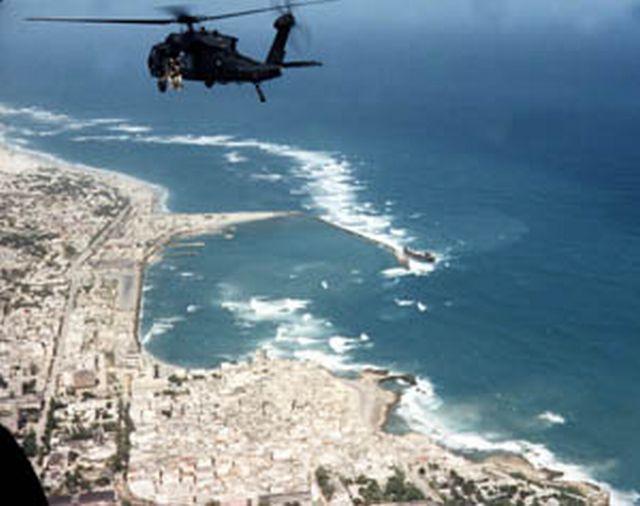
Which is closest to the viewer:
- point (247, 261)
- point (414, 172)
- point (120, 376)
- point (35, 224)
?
point (120, 376)

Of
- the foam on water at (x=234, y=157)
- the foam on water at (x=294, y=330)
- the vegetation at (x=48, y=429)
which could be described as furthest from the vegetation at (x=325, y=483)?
the foam on water at (x=234, y=157)

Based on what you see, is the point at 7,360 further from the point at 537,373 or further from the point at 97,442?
the point at 537,373

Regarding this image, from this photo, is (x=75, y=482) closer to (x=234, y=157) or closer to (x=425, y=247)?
(x=425, y=247)

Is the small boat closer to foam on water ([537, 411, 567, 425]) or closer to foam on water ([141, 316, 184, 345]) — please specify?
foam on water ([141, 316, 184, 345])

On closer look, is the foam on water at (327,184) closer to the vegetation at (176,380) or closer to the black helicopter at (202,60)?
the vegetation at (176,380)

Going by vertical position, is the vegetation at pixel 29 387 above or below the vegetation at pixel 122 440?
→ below

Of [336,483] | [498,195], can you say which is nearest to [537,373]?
[336,483]
